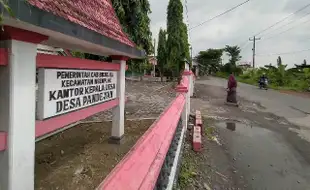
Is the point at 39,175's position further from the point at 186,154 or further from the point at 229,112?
the point at 229,112

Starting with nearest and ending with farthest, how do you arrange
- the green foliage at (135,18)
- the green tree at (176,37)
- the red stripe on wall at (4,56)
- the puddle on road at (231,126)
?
the red stripe on wall at (4,56) < the puddle on road at (231,126) < the green foliage at (135,18) < the green tree at (176,37)

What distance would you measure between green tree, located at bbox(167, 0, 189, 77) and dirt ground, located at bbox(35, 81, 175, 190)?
64.1 ft

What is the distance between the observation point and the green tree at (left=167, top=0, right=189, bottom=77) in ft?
87.4

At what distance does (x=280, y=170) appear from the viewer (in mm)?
5746

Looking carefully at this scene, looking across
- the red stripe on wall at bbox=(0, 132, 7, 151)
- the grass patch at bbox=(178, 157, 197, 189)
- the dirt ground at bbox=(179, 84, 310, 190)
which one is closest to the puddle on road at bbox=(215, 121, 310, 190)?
the dirt ground at bbox=(179, 84, 310, 190)

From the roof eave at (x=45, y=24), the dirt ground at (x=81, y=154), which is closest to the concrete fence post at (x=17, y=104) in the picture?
the roof eave at (x=45, y=24)

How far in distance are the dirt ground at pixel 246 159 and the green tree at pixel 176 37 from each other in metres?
18.7

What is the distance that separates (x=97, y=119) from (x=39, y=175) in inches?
169

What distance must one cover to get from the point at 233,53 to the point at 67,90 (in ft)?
236

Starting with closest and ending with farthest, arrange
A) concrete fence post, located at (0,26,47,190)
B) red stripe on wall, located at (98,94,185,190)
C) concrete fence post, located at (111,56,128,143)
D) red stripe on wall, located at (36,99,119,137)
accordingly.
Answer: red stripe on wall, located at (98,94,185,190)
concrete fence post, located at (0,26,47,190)
red stripe on wall, located at (36,99,119,137)
concrete fence post, located at (111,56,128,143)

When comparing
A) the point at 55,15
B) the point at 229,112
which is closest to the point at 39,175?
the point at 55,15

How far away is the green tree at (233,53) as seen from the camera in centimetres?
7125

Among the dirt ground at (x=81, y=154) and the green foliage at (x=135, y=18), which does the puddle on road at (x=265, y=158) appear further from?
the green foliage at (x=135, y=18)

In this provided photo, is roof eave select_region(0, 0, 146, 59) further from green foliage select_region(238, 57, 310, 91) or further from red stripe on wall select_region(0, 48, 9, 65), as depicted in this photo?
green foliage select_region(238, 57, 310, 91)
